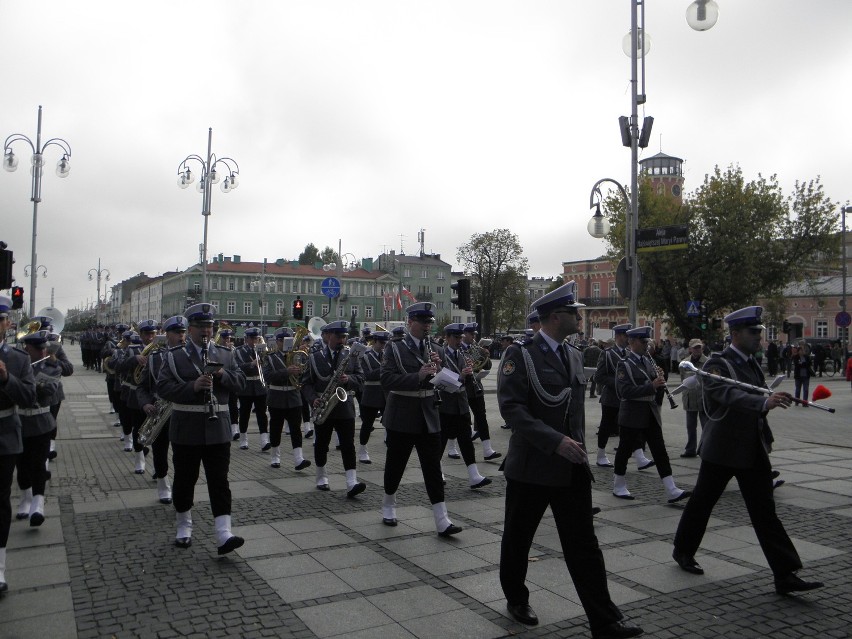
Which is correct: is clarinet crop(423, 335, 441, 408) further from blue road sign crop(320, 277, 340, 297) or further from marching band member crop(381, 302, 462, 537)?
blue road sign crop(320, 277, 340, 297)

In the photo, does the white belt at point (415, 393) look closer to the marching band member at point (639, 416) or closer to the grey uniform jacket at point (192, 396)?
the grey uniform jacket at point (192, 396)

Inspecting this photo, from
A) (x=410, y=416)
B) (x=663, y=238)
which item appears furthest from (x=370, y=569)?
(x=663, y=238)

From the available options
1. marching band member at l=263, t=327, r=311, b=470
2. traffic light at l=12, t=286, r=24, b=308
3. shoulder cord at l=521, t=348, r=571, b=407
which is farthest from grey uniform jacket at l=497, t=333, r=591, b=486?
traffic light at l=12, t=286, r=24, b=308

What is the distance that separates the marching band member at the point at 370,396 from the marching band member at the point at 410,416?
371 cm

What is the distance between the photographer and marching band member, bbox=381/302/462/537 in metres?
7.27

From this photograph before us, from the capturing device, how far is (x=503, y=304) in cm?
7138

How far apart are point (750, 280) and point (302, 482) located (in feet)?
112

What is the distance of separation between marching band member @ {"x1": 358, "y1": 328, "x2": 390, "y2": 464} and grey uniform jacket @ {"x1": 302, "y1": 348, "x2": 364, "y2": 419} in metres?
1.47

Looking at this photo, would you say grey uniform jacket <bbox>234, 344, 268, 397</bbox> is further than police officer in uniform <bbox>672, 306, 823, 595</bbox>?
Yes

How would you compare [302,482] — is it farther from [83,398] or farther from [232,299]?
[232,299]

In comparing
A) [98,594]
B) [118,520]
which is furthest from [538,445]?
[118,520]

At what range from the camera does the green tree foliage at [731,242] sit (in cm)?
3784

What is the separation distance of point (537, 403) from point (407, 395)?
2.84 meters

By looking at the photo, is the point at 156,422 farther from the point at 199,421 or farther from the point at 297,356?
the point at 297,356
